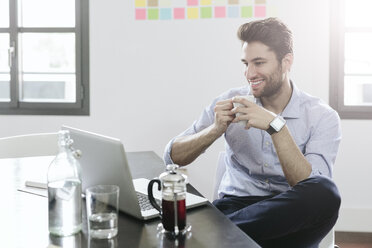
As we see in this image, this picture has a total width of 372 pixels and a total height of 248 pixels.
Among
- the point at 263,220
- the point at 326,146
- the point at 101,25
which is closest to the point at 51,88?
the point at 101,25

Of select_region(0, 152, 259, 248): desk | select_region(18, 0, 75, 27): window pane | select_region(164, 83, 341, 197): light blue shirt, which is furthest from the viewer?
select_region(18, 0, 75, 27): window pane

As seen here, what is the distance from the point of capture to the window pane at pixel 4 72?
3461 millimetres

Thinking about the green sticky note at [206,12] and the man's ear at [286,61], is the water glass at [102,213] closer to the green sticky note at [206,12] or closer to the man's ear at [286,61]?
the man's ear at [286,61]

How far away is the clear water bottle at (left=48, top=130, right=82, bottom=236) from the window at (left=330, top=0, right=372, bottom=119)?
2.44 m

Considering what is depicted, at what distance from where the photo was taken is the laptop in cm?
119

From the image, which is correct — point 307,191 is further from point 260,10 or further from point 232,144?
point 260,10

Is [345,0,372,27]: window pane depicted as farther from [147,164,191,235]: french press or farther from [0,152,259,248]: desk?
[147,164,191,235]: french press

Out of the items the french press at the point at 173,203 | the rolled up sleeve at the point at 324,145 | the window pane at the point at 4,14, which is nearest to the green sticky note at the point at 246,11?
the rolled up sleeve at the point at 324,145

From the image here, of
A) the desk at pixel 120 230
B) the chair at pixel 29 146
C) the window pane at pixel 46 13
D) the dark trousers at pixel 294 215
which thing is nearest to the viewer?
the desk at pixel 120 230

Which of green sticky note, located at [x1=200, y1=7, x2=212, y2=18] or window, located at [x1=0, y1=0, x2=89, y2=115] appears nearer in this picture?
green sticky note, located at [x1=200, y1=7, x2=212, y2=18]

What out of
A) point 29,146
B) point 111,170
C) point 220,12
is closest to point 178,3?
point 220,12

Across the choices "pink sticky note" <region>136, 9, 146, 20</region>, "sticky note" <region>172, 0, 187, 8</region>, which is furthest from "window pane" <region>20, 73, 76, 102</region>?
"sticky note" <region>172, 0, 187, 8</region>

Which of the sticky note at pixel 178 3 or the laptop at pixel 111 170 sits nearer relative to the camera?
the laptop at pixel 111 170

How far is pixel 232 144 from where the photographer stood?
2090 millimetres
